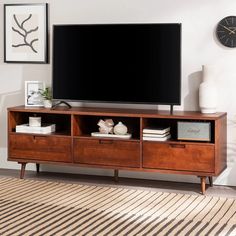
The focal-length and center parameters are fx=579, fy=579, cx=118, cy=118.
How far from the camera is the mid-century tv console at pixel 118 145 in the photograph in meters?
4.49

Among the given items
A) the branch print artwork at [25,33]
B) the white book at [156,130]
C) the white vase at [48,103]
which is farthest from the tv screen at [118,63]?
the branch print artwork at [25,33]

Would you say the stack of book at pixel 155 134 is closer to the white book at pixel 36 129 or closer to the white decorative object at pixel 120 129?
the white decorative object at pixel 120 129

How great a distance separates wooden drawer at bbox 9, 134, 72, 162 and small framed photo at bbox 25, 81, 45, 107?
352 millimetres

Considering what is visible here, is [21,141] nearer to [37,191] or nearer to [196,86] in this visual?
[37,191]

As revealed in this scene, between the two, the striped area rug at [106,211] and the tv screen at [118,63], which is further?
the tv screen at [118,63]

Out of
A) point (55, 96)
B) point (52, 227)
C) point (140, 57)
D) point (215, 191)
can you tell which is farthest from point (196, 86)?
point (52, 227)

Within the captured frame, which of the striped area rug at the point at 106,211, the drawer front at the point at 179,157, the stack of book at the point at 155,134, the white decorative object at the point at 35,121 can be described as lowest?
the striped area rug at the point at 106,211

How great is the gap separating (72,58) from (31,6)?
0.70 m

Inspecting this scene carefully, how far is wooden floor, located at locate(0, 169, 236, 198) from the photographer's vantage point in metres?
4.65

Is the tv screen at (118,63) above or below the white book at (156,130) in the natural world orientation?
above

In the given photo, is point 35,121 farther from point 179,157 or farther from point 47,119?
point 179,157

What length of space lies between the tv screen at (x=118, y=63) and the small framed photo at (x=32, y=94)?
0.22 m

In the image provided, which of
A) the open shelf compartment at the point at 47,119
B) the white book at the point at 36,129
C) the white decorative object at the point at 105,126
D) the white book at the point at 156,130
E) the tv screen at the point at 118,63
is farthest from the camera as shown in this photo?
the open shelf compartment at the point at 47,119

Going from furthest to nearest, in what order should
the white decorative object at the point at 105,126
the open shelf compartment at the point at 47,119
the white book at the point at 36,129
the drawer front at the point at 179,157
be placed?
the open shelf compartment at the point at 47,119 < the white book at the point at 36,129 < the white decorative object at the point at 105,126 < the drawer front at the point at 179,157
